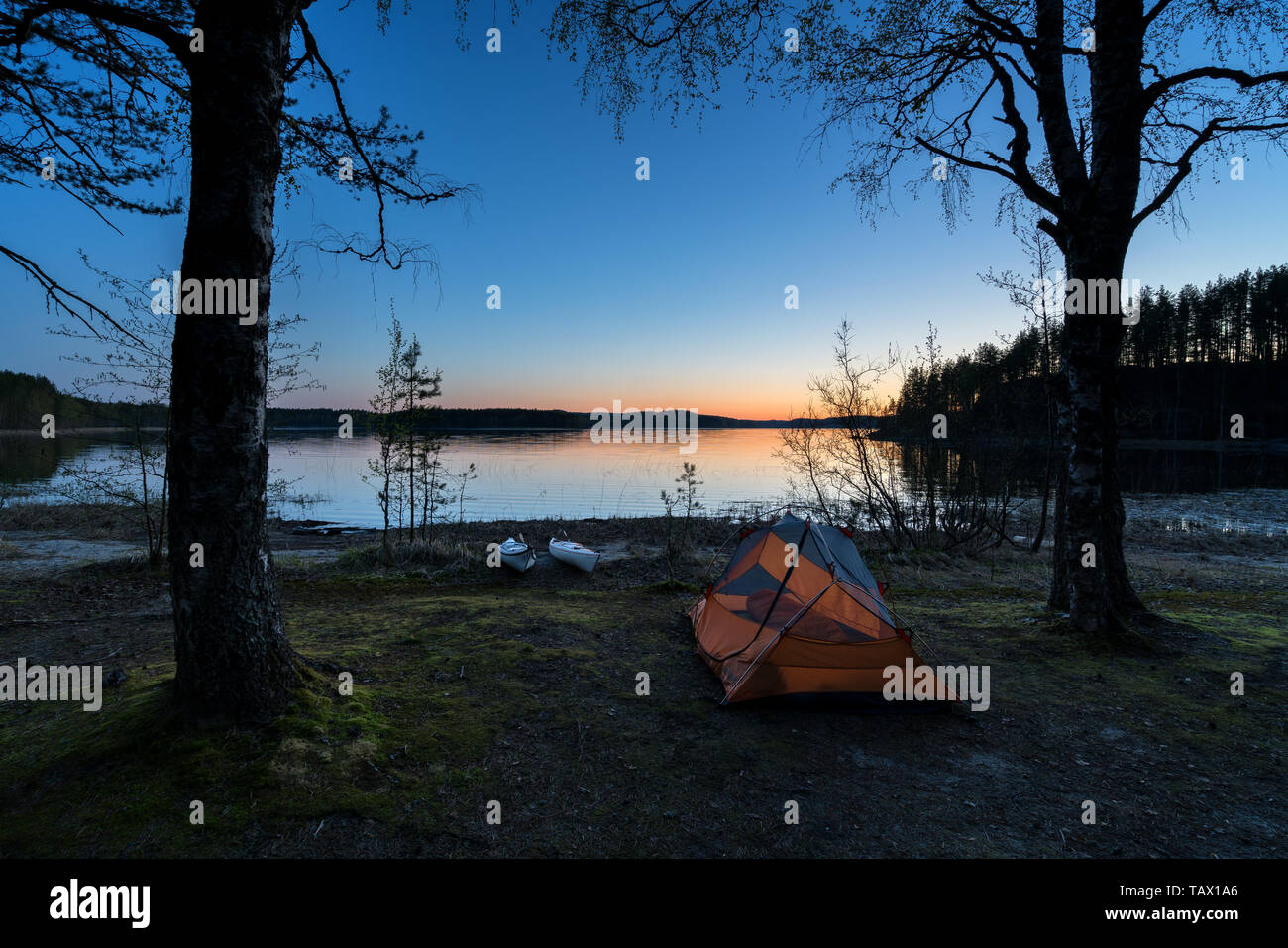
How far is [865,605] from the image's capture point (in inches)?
215

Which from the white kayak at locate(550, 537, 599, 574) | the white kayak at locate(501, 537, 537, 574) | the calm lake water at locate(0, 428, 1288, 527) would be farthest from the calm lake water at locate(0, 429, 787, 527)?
the white kayak at locate(550, 537, 599, 574)

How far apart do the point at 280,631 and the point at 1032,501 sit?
78.1 ft

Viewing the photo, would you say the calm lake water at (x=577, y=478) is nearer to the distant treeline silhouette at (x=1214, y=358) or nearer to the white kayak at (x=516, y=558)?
the white kayak at (x=516, y=558)

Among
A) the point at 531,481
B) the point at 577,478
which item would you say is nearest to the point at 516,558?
the point at 531,481

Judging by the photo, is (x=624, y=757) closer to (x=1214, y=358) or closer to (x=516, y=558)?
(x=516, y=558)

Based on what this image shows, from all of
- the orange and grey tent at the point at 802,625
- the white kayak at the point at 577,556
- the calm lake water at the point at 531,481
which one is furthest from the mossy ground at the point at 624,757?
the calm lake water at the point at 531,481

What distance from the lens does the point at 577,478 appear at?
3247 cm

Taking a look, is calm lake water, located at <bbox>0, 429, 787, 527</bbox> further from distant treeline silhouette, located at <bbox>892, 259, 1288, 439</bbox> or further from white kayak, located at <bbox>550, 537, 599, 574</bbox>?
distant treeline silhouette, located at <bbox>892, 259, 1288, 439</bbox>

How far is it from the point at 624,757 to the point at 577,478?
28647mm

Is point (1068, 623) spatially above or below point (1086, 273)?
below

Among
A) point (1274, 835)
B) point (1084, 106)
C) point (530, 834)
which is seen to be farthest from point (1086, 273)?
point (530, 834)

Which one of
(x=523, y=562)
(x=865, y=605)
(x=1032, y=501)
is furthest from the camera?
(x=1032, y=501)
